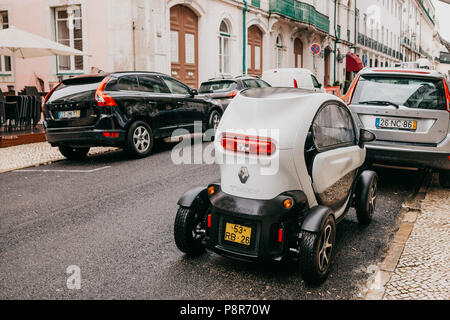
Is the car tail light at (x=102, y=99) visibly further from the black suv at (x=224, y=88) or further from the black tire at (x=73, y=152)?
the black suv at (x=224, y=88)

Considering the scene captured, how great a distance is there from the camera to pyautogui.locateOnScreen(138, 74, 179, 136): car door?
996 cm

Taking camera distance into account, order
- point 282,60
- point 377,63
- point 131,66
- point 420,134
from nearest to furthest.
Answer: point 420,134, point 131,66, point 282,60, point 377,63

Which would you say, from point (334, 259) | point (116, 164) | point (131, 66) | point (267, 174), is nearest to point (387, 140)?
point (334, 259)

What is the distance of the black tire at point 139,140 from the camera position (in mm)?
9375

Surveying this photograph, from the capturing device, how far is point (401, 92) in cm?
676

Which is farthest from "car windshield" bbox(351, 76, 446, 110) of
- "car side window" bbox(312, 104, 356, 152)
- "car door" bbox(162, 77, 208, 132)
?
"car door" bbox(162, 77, 208, 132)

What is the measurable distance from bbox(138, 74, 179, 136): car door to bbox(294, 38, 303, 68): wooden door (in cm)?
2264

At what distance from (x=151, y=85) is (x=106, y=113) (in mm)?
1572

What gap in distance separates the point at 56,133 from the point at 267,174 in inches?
261

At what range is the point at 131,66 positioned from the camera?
56.9 ft

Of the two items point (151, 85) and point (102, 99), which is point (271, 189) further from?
point (151, 85)

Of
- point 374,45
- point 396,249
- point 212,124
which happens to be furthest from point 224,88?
point 374,45

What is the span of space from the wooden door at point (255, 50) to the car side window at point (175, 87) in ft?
45.3
